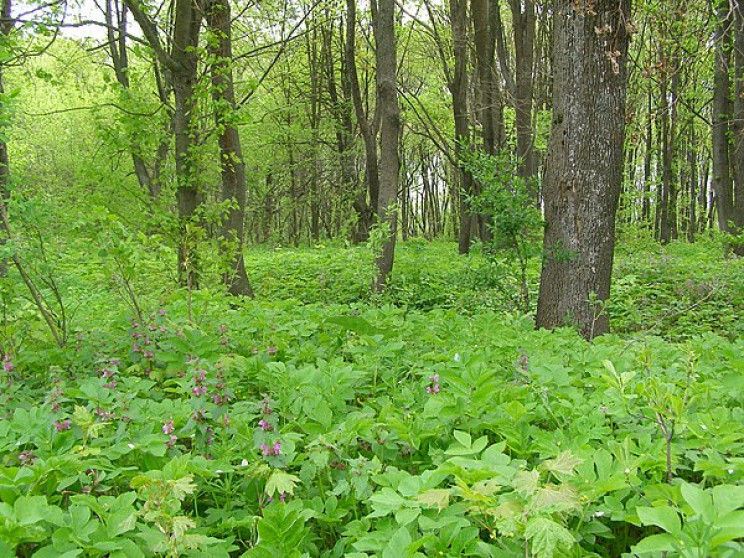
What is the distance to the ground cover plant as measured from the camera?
137 cm

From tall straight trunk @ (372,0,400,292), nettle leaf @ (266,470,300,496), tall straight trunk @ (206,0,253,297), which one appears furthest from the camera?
tall straight trunk @ (372,0,400,292)

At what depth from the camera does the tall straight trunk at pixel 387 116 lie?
9102 mm

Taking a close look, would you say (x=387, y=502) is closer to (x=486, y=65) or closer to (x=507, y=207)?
(x=507, y=207)

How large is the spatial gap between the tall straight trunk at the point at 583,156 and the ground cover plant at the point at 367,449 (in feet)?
7.34

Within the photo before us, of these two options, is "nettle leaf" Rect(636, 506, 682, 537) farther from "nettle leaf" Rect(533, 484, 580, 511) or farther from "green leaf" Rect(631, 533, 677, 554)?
"nettle leaf" Rect(533, 484, 580, 511)

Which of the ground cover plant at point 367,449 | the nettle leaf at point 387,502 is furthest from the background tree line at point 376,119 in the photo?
the nettle leaf at point 387,502

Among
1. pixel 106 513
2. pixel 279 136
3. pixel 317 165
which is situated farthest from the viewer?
pixel 317 165

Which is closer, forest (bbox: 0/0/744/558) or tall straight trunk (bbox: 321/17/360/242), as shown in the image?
forest (bbox: 0/0/744/558)

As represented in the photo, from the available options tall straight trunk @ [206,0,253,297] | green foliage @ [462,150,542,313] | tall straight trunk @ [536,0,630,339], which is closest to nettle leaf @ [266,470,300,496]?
tall straight trunk @ [536,0,630,339]

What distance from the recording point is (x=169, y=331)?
3.71 metres

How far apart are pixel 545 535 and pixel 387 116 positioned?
8.84m

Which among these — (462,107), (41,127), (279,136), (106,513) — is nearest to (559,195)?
(106,513)

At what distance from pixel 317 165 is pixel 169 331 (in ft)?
62.4

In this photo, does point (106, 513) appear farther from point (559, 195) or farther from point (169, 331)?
point (559, 195)
